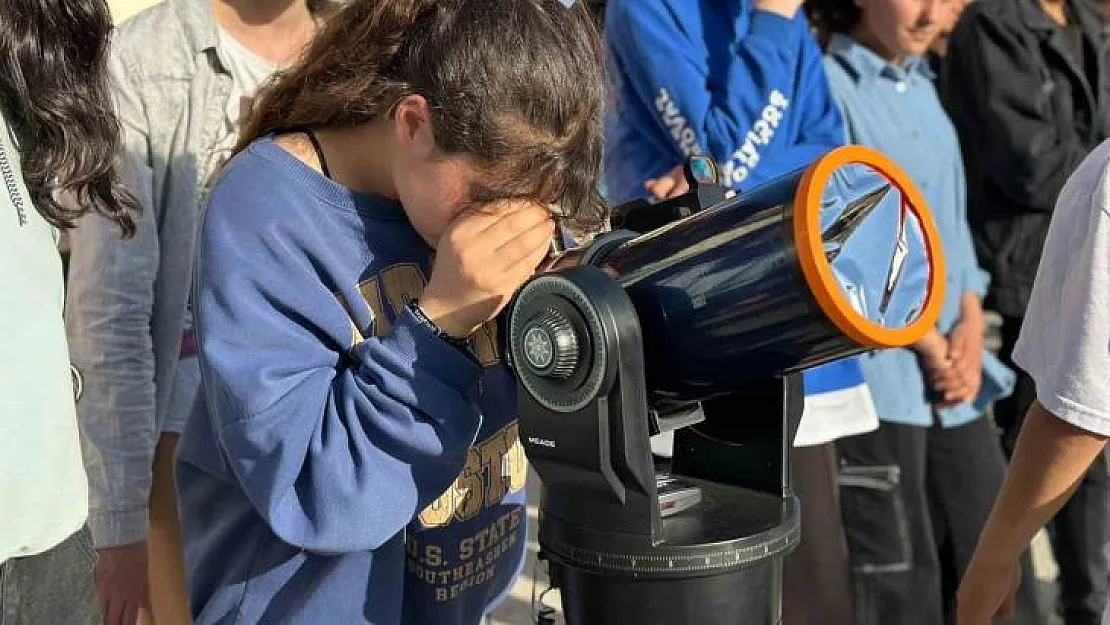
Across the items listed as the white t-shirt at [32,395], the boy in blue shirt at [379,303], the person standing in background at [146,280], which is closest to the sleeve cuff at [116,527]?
the person standing in background at [146,280]

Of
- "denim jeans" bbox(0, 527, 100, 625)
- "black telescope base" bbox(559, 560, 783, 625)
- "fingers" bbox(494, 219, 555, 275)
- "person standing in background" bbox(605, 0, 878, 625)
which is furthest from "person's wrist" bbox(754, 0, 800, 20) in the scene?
"denim jeans" bbox(0, 527, 100, 625)

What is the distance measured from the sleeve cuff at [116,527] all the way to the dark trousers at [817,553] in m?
1.07

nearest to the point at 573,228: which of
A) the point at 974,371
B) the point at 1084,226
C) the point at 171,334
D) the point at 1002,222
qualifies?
the point at 1084,226

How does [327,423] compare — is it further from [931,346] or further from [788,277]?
[931,346]

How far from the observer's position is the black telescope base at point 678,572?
0.98 metres

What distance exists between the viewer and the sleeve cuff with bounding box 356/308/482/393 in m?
1.09

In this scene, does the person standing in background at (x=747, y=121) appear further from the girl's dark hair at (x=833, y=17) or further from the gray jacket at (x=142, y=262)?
the gray jacket at (x=142, y=262)

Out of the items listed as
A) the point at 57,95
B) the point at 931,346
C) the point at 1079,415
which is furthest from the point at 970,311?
the point at 57,95

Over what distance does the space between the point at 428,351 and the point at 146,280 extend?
2.36ft

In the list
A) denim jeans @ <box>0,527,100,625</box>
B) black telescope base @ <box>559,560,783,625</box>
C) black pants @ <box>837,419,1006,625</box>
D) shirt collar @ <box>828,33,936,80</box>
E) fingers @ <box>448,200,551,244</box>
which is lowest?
black pants @ <box>837,419,1006,625</box>

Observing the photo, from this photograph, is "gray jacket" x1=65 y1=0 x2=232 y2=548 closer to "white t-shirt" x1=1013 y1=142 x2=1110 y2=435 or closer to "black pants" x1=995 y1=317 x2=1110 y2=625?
"white t-shirt" x1=1013 y1=142 x2=1110 y2=435

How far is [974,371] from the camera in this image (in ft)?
8.23

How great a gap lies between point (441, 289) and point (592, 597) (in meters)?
0.30

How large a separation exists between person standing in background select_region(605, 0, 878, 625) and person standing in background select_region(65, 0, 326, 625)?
0.69m
